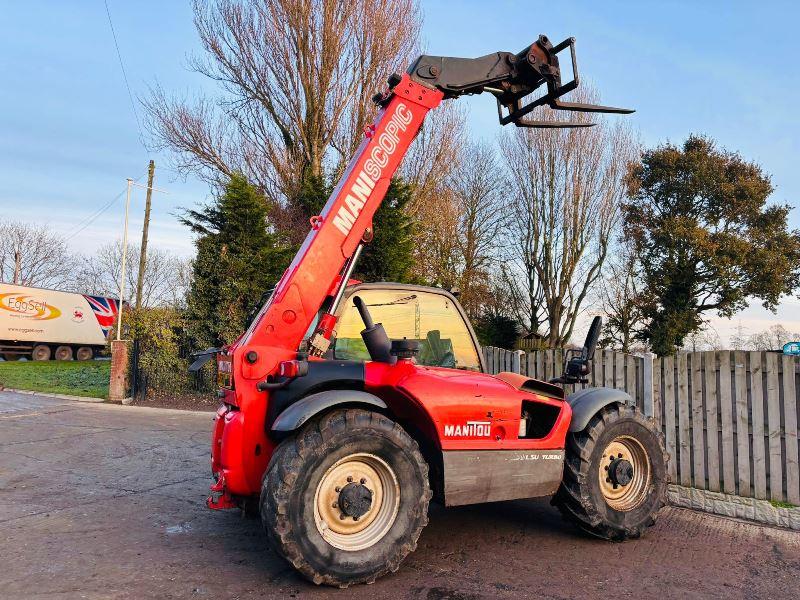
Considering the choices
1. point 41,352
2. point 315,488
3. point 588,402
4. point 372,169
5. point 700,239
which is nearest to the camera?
point 315,488

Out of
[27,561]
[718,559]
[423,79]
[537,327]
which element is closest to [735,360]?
[718,559]

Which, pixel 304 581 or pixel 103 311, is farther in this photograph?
pixel 103 311

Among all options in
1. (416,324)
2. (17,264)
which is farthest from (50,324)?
(416,324)

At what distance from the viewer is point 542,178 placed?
26.4 metres

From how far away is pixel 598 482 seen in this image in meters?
4.60

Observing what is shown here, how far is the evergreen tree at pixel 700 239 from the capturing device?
2497 centimetres

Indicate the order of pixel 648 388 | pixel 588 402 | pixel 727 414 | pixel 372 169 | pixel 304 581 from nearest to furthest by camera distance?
pixel 304 581 < pixel 372 169 < pixel 588 402 < pixel 727 414 < pixel 648 388

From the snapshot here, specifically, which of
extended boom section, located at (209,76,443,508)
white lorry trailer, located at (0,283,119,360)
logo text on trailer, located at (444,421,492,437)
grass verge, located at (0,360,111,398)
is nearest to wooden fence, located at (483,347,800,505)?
logo text on trailer, located at (444,421,492,437)

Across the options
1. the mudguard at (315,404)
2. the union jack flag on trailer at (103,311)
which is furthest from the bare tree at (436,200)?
the union jack flag on trailer at (103,311)

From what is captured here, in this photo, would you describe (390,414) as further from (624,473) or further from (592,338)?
(624,473)

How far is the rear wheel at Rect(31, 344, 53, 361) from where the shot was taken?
3625 cm

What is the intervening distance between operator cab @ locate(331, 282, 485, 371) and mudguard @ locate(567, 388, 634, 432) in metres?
0.82

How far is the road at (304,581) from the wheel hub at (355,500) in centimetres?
45

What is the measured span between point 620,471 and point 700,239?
23107mm
